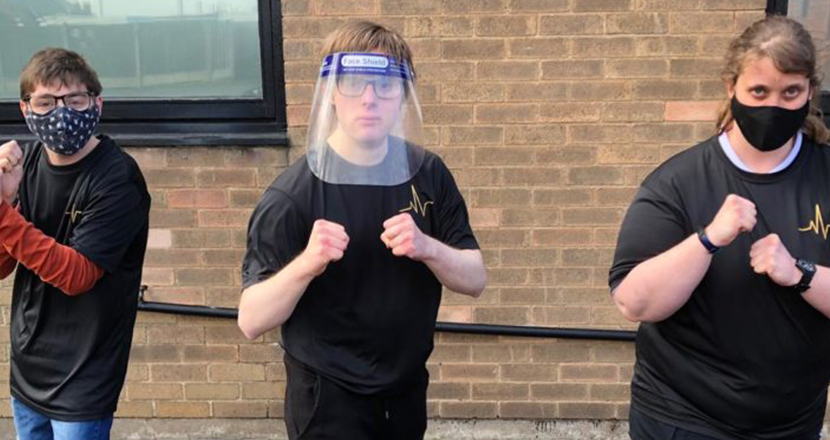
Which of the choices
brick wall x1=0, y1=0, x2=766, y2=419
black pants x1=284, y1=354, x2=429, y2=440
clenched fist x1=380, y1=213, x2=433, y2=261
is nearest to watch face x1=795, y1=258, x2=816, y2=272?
clenched fist x1=380, y1=213, x2=433, y2=261

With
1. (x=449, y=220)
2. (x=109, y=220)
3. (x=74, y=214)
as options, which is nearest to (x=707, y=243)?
(x=449, y=220)

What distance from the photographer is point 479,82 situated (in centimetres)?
331

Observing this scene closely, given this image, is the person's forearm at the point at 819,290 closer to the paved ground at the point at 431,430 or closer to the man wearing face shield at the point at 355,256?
the man wearing face shield at the point at 355,256

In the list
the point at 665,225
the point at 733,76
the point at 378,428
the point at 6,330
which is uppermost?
the point at 733,76

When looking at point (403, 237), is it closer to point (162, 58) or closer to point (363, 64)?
point (363, 64)

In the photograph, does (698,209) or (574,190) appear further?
(574,190)

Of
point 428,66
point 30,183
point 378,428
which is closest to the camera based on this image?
point 378,428

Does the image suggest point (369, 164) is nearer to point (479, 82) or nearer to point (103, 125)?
point (479, 82)

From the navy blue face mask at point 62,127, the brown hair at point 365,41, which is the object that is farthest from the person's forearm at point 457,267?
the navy blue face mask at point 62,127

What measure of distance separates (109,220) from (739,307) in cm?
174

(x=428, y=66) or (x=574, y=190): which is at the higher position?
(x=428, y=66)

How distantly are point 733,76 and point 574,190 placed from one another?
1555mm

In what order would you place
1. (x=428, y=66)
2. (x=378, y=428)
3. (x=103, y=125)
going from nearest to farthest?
(x=378, y=428) < (x=428, y=66) < (x=103, y=125)

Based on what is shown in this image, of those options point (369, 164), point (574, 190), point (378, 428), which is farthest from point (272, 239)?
point (574, 190)
